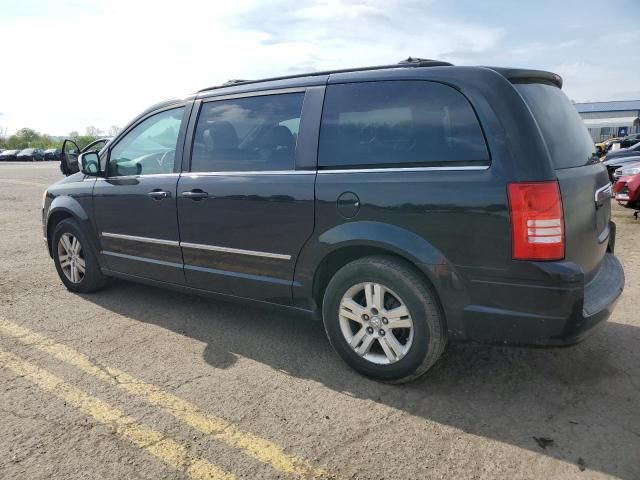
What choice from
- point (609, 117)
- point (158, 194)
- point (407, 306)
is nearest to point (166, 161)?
point (158, 194)

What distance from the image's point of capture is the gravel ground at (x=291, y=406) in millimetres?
2373

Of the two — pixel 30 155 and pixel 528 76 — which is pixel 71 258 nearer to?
pixel 528 76

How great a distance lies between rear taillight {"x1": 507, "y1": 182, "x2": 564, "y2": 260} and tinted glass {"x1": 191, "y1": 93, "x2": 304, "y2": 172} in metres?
1.48

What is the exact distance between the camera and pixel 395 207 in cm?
288

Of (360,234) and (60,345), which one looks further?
(60,345)

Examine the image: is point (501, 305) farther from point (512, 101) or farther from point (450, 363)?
point (512, 101)

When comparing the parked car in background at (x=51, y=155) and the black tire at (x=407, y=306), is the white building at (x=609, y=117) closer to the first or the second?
the parked car in background at (x=51, y=155)

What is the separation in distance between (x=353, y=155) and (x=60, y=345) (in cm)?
260

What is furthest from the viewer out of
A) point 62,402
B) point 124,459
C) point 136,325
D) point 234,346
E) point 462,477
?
point 136,325

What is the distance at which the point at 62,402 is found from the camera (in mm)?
2922

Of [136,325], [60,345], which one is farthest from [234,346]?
[60,345]

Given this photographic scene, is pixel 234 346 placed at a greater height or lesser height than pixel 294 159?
lesser

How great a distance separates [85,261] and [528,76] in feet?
13.7

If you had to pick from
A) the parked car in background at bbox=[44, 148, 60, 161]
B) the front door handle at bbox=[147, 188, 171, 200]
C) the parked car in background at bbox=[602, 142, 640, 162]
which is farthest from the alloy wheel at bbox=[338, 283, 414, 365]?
the parked car in background at bbox=[44, 148, 60, 161]
